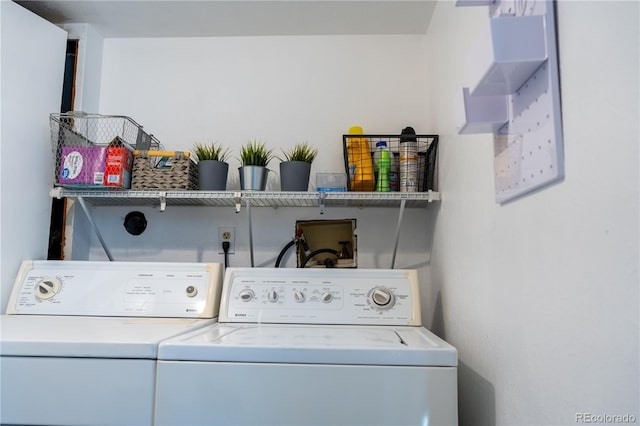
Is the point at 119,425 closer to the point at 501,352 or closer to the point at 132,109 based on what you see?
the point at 501,352

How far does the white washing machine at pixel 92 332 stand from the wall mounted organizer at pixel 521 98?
34.1 inches

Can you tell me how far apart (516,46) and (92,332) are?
3.76 feet

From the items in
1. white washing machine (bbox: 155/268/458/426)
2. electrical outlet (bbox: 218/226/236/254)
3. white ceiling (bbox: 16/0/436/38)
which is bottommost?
white washing machine (bbox: 155/268/458/426)

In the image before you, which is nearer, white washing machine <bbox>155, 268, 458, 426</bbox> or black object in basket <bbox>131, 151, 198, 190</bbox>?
white washing machine <bbox>155, 268, 458, 426</bbox>

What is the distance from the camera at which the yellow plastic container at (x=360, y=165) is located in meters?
1.56

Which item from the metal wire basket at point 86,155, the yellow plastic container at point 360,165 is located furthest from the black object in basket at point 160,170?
the yellow plastic container at point 360,165

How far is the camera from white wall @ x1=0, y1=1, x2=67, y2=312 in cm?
148

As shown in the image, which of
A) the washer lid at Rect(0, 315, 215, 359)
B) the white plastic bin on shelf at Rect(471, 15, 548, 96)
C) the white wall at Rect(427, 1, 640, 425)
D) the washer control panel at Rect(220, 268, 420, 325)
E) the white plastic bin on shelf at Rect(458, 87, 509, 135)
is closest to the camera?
the white wall at Rect(427, 1, 640, 425)

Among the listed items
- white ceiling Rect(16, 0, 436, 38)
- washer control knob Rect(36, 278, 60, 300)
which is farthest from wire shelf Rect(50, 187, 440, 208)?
white ceiling Rect(16, 0, 436, 38)

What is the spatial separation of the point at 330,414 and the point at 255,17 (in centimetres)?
155

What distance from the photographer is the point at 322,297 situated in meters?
1.39

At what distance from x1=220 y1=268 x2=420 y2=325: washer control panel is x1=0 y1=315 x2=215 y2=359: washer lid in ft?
0.60

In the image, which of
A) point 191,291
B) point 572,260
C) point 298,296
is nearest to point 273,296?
point 298,296

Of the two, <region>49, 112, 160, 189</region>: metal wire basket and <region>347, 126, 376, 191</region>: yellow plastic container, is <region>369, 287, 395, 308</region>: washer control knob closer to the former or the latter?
<region>347, 126, 376, 191</region>: yellow plastic container
